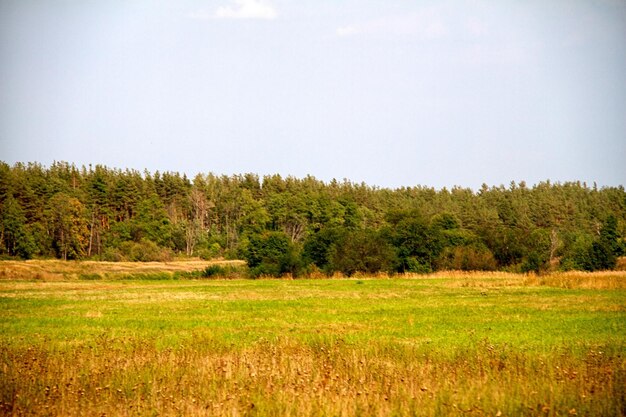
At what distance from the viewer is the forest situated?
74438mm

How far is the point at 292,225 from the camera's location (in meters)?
138

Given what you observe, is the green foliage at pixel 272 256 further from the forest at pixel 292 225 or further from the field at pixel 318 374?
the field at pixel 318 374

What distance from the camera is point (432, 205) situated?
179 meters

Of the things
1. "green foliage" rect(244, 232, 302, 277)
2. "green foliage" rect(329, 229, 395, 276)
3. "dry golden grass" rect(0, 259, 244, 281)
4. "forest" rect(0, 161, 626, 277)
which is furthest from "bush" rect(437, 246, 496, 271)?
"dry golden grass" rect(0, 259, 244, 281)

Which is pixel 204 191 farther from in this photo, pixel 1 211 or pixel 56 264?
pixel 56 264

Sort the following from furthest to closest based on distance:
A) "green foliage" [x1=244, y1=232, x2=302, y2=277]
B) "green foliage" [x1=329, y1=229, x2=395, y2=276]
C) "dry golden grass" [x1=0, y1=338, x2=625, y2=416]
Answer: "green foliage" [x1=244, y1=232, x2=302, y2=277] < "green foliage" [x1=329, y1=229, x2=395, y2=276] < "dry golden grass" [x1=0, y1=338, x2=625, y2=416]

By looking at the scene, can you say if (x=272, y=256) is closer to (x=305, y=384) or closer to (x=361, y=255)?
(x=361, y=255)

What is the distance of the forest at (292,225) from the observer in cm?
7444

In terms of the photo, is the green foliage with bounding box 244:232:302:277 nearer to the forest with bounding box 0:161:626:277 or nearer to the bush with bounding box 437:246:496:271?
the forest with bounding box 0:161:626:277

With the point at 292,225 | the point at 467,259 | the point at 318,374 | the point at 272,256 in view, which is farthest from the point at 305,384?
the point at 292,225

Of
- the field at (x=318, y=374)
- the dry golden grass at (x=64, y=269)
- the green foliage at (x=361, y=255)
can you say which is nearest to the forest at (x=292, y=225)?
the green foliage at (x=361, y=255)

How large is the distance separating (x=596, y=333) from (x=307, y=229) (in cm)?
11015

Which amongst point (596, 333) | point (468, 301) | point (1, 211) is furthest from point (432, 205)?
point (596, 333)

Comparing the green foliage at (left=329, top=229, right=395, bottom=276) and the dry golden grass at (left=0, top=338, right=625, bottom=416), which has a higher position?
the green foliage at (left=329, top=229, right=395, bottom=276)
